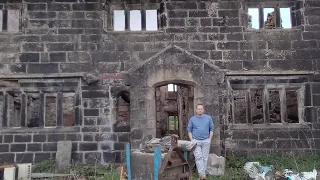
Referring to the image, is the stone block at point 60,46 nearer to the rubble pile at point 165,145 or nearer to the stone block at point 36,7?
the stone block at point 36,7

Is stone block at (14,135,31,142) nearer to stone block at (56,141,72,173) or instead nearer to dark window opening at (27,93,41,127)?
dark window opening at (27,93,41,127)

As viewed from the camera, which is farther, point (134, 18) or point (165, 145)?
point (134, 18)

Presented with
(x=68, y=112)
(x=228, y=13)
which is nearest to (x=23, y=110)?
(x=68, y=112)

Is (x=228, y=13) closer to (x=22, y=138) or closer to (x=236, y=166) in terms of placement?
(x=236, y=166)

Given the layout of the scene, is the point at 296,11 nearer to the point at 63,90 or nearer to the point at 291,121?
the point at 291,121

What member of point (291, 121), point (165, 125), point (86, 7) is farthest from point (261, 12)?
point (165, 125)

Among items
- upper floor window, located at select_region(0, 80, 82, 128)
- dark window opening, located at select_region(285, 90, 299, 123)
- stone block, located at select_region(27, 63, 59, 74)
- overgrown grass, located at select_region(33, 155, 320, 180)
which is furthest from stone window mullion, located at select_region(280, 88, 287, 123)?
stone block, located at select_region(27, 63, 59, 74)

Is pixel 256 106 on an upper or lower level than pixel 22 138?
upper

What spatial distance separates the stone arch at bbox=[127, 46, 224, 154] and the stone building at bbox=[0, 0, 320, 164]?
0.39 m

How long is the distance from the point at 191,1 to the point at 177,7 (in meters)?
0.44

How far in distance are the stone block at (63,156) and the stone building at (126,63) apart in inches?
10.9

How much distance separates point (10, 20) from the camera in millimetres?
10805

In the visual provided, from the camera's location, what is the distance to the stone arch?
9.52m

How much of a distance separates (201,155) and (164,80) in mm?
2470
